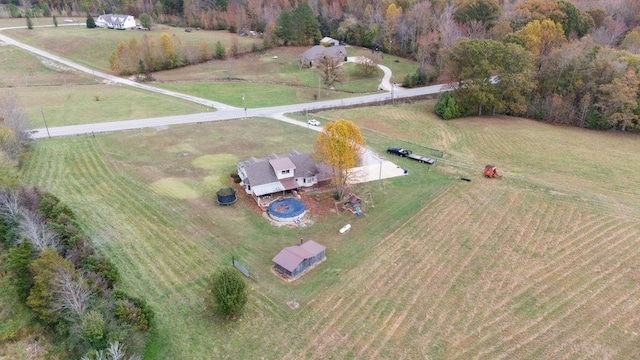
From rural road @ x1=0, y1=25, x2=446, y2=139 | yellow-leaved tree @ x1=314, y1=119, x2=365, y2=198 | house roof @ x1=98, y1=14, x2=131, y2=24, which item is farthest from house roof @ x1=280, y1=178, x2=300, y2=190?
house roof @ x1=98, y1=14, x2=131, y2=24

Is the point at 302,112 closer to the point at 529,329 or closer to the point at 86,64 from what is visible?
the point at 529,329

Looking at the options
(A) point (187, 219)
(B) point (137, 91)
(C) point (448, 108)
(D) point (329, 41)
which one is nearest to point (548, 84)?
(C) point (448, 108)

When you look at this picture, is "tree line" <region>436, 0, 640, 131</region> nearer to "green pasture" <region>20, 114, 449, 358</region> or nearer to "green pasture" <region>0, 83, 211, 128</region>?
"green pasture" <region>20, 114, 449, 358</region>

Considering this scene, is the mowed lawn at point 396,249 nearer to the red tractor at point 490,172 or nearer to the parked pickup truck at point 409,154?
the red tractor at point 490,172

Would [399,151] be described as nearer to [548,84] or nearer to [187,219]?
[187,219]

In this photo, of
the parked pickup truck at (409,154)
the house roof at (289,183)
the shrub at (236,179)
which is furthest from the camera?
the parked pickup truck at (409,154)

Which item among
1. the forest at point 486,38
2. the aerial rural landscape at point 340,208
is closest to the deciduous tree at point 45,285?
the aerial rural landscape at point 340,208

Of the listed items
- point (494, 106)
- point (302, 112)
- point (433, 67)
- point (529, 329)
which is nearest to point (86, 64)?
point (302, 112)
